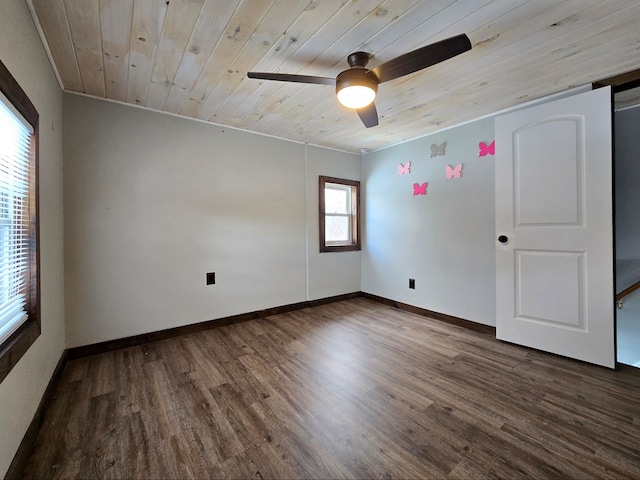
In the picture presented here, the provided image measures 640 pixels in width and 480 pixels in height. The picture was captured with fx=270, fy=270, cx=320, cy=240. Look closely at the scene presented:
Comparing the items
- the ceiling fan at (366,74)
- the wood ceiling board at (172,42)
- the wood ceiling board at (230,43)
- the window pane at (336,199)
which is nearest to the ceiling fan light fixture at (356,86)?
the ceiling fan at (366,74)

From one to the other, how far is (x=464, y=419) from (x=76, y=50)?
321cm

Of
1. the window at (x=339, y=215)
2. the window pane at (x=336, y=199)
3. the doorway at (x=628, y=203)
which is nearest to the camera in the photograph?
the doorway at (x=628, y=203)

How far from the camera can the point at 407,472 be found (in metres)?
1.22

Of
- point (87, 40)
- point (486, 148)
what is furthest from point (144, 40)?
point (486, 148)

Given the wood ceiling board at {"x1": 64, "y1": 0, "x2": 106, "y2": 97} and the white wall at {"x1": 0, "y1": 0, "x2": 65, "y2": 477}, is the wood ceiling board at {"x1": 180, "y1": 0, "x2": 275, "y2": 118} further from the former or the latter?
the white wall at {"x1": 0, "y1": 0, "x2": 65, "y2": 477}

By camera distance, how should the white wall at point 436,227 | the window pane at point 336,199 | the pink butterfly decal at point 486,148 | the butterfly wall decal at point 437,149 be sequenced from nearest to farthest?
the pink butterfly decal at point 486,148 → the white wall at point 436,227 → the butterfly wall decal at point 437,149 → the window pane at point 336,199

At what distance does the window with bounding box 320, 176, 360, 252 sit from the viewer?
3779mm

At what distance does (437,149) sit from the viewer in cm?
314

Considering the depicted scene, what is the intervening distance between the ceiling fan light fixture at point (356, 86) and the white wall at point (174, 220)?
174cm

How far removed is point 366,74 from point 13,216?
6.71ft

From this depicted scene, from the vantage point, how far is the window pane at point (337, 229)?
394 cm

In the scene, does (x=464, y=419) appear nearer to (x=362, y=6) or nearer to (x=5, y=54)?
(x=362, y=6)

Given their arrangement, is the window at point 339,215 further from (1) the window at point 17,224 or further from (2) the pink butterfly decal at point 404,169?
(1) the window at point 17,224

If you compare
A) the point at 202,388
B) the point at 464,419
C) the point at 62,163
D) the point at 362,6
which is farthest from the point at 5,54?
the point at 464,419
